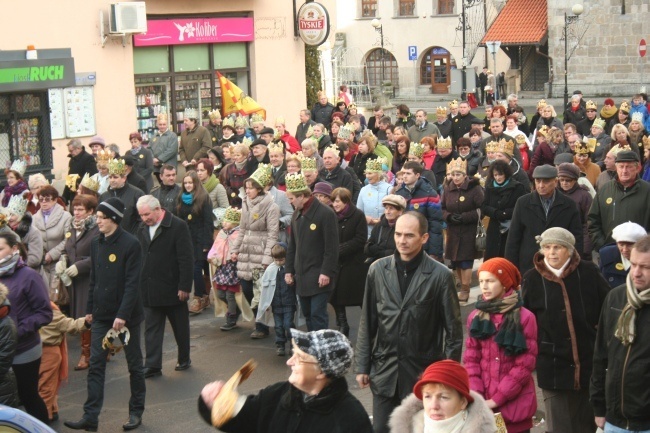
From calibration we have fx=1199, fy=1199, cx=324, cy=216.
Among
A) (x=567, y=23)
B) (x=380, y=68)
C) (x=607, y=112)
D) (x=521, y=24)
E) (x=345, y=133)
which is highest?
(x=521, y=24)

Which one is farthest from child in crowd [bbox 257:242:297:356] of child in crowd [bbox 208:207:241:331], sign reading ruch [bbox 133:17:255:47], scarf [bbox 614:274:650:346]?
sign reading ruch [bbox 133:17:255:47]

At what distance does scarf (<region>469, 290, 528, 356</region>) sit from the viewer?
7426 millimetres

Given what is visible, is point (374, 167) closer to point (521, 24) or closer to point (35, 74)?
point (35, 74)

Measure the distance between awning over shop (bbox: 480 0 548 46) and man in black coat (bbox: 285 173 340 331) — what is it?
141 ft

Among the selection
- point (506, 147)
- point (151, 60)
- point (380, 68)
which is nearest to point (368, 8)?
point (380, 68)

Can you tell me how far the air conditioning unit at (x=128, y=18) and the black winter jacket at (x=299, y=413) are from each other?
1927 centimetres

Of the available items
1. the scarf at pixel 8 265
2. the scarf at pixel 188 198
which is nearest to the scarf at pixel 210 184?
the scarf at pixel 188 198

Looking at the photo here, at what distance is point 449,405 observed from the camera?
18.3 feet

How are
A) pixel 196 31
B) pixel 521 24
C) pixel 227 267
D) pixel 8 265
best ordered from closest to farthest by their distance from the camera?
pixel 8 265 < pixel 227 267 < pixel 196 31 < pixel 521 24

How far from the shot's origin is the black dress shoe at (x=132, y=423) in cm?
992

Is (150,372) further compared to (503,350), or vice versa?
(150,372)

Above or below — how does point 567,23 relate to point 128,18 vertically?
above

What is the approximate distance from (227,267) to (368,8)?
52.0 metres

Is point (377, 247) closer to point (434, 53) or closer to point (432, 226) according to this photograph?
point (432, 226)
